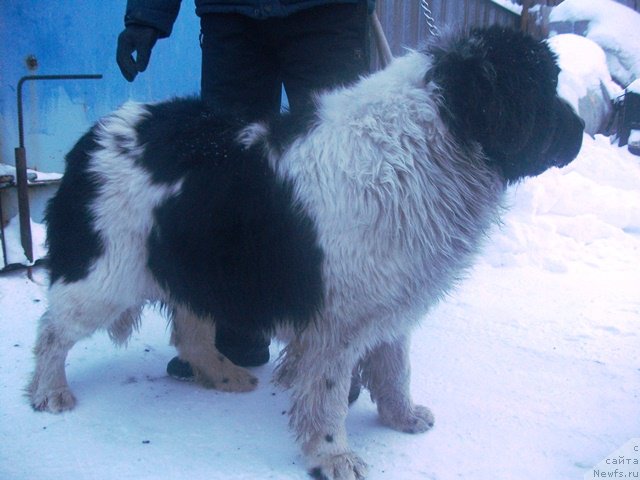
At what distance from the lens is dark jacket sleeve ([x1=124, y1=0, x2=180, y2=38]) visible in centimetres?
231

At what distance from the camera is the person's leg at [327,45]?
2255mm

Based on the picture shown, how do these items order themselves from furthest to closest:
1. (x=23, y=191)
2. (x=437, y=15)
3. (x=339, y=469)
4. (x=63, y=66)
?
(x=437, y=15) → (x=63, y=66) → (x=23, y=191) → (x=339, y=469)

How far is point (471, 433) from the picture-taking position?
212 centimetres

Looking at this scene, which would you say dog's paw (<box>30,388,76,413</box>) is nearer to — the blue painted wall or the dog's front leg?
the dog's front leg

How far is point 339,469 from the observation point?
187 cm

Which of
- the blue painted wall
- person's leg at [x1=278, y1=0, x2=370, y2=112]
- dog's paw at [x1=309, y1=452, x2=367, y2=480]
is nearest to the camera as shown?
dog's paw at [x1=309, y1=452, x2=367, y2=480]

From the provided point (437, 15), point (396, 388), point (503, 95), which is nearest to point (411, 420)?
point (396, 388)

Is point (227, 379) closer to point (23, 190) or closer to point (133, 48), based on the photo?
point (133, 48)

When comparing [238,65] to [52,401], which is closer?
[52,401]

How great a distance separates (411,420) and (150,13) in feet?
6.26

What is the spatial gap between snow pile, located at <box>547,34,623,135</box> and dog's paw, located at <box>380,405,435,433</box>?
184 inches

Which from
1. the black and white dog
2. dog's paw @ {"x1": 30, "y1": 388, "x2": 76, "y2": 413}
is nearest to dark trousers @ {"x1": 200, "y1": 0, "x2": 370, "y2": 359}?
the black and white dog

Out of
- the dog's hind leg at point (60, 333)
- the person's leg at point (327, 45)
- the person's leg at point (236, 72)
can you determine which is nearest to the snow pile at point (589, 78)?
the person's leg at point (327, 45)

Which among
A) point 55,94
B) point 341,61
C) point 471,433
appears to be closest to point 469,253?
point 471,433
